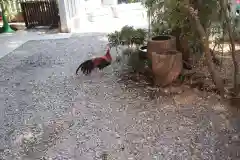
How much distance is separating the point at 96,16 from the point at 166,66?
710 cm

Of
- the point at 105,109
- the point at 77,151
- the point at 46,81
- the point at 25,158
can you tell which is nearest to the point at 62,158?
the point at 77,151

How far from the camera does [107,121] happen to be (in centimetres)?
309

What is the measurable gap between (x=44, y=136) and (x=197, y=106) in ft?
5.75

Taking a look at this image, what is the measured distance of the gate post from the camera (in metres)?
8.18

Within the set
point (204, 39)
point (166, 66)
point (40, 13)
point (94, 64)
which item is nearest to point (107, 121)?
point (166, 66)

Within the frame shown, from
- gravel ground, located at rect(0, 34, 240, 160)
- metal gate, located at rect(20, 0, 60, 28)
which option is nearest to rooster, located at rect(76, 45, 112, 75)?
gravel ground, located at rect(0, 34, 240, 160)

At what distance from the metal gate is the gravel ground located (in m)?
4.73

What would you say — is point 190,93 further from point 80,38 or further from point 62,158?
point 80,38

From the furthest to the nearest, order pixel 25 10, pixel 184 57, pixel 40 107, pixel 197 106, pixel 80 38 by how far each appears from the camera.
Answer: pixel 25 10
pixel 80 38
pixel 184 57
pixel 40 107
pixel 197 106

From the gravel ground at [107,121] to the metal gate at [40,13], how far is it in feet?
15.5

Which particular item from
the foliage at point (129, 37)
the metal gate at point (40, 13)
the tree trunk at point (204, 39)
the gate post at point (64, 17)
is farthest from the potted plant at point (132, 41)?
the metal gate at point (40, 13)

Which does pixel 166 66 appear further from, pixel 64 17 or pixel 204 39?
pixel 64 17

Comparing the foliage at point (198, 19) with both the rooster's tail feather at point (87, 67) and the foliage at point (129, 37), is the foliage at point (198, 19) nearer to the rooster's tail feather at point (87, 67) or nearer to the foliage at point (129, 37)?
the foliage at point (129, 37)

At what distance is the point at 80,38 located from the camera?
740cm
